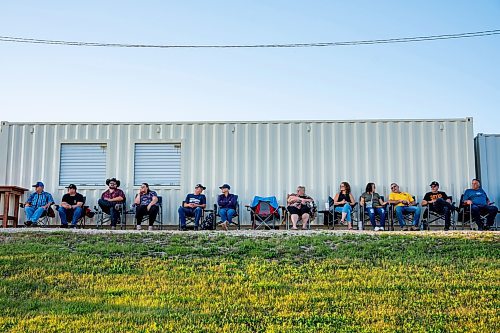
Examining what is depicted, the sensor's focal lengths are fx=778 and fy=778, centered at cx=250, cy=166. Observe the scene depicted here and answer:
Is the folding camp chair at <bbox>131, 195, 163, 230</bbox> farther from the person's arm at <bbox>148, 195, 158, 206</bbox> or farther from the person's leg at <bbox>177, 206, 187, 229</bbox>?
the person's leg at <bbox>177, 206, 187, 229</bbox>

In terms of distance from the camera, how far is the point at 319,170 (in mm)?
15359

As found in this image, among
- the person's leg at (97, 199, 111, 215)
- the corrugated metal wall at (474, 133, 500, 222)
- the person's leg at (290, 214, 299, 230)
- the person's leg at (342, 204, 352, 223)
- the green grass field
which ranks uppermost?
the corrugated metal wall at (474, 133, 500, 222)

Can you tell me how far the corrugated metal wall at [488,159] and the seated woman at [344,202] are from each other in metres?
2.84

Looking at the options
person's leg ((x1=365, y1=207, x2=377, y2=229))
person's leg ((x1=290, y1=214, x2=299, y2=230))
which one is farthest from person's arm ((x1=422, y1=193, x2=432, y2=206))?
person's leg ((x1=290, y1=214, x2=299, y2=230))

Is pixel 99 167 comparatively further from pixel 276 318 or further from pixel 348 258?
pixel 276 318

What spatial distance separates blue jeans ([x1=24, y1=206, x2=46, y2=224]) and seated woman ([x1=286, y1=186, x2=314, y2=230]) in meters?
4.61

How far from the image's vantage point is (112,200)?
1453cm

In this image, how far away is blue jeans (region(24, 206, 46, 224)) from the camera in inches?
569

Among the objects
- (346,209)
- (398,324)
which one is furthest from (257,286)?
(346,209)

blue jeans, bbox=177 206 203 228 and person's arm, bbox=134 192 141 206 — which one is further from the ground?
person's arm, bbox=134 192 141 206

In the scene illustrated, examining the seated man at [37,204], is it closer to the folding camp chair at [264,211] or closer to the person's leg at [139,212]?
the person's leg at [139,212]

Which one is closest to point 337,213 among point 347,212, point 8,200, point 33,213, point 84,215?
point 347,212

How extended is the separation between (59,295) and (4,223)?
736 cm

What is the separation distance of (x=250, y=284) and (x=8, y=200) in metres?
8.04
